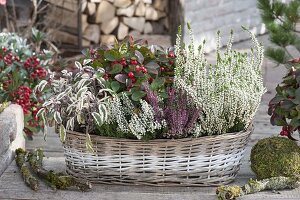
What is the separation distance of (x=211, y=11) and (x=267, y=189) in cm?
588

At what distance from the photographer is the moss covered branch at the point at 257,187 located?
2270 mm

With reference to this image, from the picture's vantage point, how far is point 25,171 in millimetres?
2520

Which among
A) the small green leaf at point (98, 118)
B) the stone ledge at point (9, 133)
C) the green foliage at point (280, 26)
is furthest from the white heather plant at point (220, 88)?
the green foliage at point (280, 26)

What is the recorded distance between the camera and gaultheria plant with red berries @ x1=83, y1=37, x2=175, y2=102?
7.95 ft

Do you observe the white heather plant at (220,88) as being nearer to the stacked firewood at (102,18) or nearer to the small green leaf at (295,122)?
the small green leaf at (295,122)

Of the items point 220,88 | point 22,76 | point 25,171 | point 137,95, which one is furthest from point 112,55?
point 22,76

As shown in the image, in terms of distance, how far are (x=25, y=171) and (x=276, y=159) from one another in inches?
37.1

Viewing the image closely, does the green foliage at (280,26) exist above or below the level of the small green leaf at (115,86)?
below

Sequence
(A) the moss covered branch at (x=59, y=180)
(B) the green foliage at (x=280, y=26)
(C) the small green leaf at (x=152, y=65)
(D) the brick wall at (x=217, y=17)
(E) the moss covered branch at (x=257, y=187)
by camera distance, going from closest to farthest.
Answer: (E) the moss covered branch at (x=257, y=187) < (A) the moss covered branch at (x=59, y=180) < (C) the small green leaf at (x=152, y=65) < (B) the green foliage at (x=280, y=26) < (D) the brick wall at (x=217, y=17)

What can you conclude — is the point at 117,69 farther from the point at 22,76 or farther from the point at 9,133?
the point at 22,76

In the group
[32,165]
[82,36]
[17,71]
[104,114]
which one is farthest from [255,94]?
[82,36]

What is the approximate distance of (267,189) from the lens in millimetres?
2395

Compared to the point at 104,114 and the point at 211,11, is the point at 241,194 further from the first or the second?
the point at 211,11

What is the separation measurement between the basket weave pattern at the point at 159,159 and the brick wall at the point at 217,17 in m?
5.17
